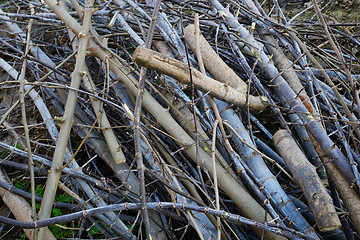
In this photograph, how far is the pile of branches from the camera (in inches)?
69.3

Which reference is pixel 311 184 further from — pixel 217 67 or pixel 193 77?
pixel 217 67

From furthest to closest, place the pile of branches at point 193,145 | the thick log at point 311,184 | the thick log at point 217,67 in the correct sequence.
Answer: the thick log at point 217,67 < the pile of branches at point 193,145 < the thick log at point 311,184

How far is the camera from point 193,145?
2086mm

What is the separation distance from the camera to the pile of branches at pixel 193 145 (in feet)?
5.77

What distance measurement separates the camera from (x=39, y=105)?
8.33 ft

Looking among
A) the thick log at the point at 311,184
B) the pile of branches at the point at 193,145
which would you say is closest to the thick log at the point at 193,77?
the pile of branches at the point at 193,145

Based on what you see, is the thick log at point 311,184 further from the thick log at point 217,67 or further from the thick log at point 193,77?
the thick log at point 217,67

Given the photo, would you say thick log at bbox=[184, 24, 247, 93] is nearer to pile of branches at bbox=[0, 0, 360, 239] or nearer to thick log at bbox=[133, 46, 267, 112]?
pile of branches at bbox=[0, 0, 360, 239]

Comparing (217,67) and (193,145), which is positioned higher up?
(217,67)

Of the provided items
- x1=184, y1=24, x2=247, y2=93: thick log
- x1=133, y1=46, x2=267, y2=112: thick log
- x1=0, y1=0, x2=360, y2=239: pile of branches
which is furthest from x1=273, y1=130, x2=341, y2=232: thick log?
x1=184, y1=24, x2=247, y2=93: thick log

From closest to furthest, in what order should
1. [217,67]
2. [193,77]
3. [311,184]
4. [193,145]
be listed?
1. [311,184]
2. [193,77]
3. [193,145]
4. [217,67]

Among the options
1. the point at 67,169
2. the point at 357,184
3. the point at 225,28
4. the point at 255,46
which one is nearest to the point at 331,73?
the point at 255,46

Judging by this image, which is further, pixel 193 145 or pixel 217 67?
pixel 217 67

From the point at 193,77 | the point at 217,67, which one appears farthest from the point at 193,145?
the point at 217,67
